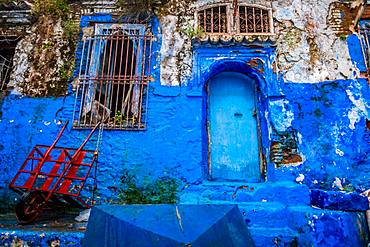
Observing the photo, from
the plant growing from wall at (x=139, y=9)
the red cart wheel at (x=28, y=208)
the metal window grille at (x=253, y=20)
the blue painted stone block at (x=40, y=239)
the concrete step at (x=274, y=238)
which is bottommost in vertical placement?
the concrete step at (x=274, y=238)

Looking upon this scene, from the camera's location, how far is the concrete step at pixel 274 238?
4.92 m

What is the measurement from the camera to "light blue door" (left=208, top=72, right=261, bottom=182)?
245 inches

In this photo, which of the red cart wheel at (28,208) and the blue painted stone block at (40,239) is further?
the red cart wheel at (28,208)

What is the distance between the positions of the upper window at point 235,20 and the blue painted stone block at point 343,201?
335 cm

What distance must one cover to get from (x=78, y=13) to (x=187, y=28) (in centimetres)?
236

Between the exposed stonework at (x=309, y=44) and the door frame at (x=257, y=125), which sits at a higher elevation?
the exposed stonework at (x=309, y=44)

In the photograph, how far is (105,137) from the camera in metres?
6.14

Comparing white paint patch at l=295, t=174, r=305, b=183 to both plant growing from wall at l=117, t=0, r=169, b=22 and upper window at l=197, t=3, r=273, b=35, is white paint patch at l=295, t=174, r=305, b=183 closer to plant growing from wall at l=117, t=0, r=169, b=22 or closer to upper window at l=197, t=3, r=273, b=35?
upper window at l=197, t=3, r=273, b=35

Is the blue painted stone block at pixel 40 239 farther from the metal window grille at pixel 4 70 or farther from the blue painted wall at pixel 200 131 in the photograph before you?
the metal window grille at pixel 4 70

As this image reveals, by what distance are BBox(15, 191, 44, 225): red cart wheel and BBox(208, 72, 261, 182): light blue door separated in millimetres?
2946

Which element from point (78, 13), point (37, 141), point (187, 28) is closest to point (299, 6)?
point (187, 28)

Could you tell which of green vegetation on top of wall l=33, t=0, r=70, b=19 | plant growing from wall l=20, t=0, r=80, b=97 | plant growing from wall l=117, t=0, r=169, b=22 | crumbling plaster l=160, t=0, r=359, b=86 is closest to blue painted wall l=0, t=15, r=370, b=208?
crumbling plaster l=160, t=0, r=359, b=86

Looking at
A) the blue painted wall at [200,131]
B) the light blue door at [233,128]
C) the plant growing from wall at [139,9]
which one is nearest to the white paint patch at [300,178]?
the blue painted wall at [200,131]

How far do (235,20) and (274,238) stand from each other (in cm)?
424
